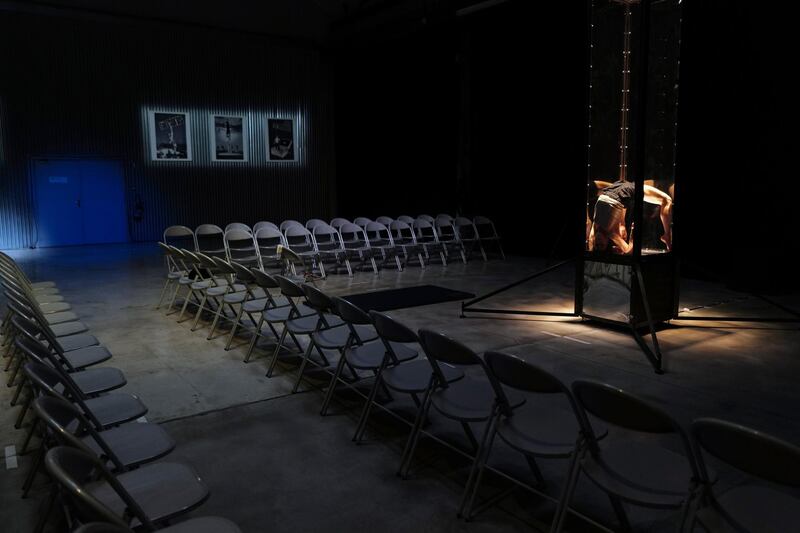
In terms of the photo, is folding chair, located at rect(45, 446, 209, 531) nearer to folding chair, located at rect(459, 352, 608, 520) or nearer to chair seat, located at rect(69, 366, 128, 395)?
chair seat, located at rect(69, 366, 128, 395)

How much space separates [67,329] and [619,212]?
4892 mm

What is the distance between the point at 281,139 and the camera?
53.8 feet

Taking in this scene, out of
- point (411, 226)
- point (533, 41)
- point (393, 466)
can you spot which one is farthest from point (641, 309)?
point (533, 41)

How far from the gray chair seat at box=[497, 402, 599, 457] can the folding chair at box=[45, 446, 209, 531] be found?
4.12 ft

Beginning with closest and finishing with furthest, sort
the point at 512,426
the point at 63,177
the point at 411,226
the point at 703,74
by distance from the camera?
the point at 512,426
the point at 703,74
the point at 411,226
the point at 63,177

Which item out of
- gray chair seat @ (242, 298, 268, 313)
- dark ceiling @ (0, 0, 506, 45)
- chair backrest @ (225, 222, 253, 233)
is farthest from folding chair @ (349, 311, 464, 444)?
dark ceiling @ (0, 0, 506, 45)

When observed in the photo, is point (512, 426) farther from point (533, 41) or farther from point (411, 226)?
point (533, 41)

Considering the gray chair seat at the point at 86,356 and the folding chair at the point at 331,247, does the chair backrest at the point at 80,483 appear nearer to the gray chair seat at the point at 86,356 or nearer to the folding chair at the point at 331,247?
the gray chair seat at the point at 86,356

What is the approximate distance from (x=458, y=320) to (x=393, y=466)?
136 inches

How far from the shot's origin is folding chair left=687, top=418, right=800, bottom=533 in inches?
66.5

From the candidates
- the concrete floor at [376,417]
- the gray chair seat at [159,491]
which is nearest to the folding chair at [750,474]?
the concrete floor at [376,417]

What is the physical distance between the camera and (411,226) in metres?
11.3

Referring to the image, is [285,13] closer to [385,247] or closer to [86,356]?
[385,247]

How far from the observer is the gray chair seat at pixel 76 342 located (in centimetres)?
408
